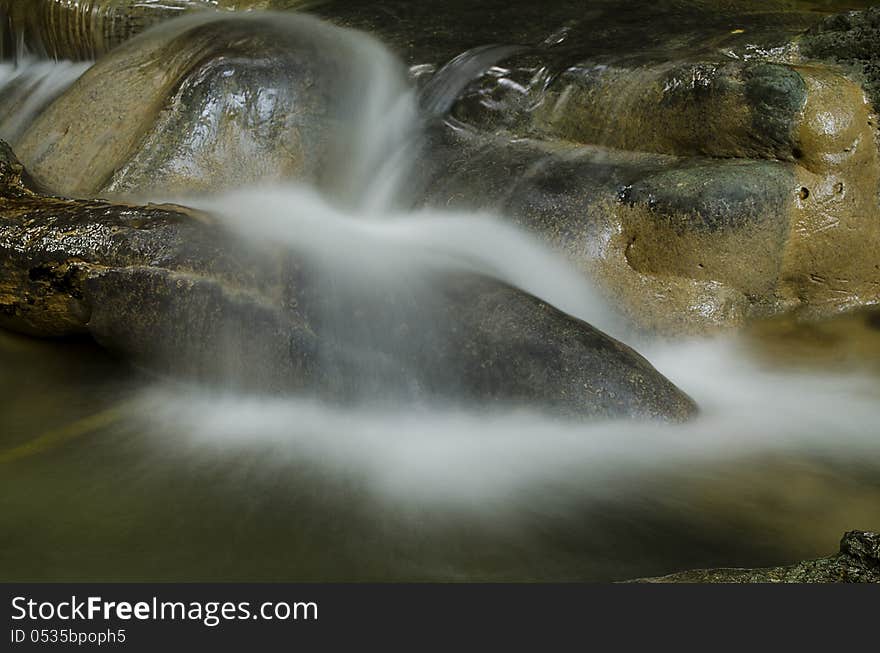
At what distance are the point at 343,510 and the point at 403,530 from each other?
9.2 inches

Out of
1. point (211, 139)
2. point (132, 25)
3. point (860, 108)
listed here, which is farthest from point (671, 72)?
point (132, 25)

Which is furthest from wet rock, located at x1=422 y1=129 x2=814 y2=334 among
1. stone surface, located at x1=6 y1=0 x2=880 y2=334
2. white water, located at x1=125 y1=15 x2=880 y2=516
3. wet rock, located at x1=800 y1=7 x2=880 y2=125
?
wet rock, located at x1=800 y1=7 x2=880 y2=125

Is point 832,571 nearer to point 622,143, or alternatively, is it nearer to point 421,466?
point 421,466

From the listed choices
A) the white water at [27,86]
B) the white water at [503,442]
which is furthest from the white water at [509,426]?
the white water at [27,86]

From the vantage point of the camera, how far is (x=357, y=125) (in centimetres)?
572

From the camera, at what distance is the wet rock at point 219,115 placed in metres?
5.39

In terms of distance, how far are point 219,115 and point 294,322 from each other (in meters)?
2.10

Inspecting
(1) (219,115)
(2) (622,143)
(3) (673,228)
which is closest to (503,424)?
(3) (673,228)

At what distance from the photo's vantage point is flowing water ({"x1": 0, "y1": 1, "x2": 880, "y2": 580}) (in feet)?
9.28

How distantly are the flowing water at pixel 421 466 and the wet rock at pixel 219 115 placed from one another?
0.75m

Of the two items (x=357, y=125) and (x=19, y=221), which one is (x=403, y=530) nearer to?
(x=19, y=221)

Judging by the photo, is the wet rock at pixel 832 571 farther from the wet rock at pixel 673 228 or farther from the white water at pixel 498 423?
the wet rock at pixel 673 228

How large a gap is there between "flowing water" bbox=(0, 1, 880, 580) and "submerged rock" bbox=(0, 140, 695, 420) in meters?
0.07

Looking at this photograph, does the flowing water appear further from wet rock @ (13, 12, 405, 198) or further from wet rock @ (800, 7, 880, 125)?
wet rock @ (800, 7, 880, 125)
